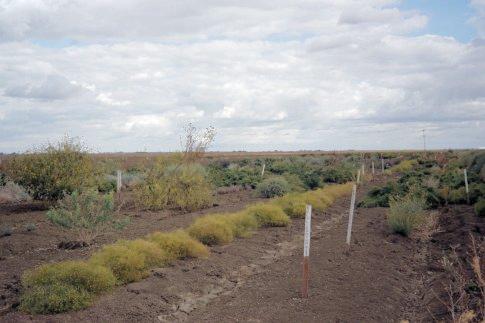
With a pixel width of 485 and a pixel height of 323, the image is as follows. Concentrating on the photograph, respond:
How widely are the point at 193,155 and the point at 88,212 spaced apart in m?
10.9

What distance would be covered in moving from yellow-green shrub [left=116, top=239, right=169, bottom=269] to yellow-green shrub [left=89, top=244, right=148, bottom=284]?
1.22 ft

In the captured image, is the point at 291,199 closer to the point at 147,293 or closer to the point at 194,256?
the point at 194,256

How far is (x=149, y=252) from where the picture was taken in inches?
481

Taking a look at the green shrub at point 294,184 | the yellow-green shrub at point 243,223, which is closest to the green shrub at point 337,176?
the green shrub at point 294,184

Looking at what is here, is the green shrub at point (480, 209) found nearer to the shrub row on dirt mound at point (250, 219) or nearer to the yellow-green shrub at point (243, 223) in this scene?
the shrub row on dirt mound at point (250, 219)

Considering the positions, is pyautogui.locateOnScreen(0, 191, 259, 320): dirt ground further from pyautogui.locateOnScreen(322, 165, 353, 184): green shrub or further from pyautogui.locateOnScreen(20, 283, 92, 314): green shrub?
pyautogui.locateOnScreen(322, 165, 353, 184): green shrub

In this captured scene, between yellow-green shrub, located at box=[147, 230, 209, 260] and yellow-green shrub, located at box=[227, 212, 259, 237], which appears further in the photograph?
yellow-green shrub, located at box=[227, 212, 259, 237]

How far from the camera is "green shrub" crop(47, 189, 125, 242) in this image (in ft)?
48.5

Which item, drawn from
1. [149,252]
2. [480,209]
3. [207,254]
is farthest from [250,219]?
[480,209]

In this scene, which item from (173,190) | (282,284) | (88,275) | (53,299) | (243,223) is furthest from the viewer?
(173,190)

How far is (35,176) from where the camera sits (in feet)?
76.1

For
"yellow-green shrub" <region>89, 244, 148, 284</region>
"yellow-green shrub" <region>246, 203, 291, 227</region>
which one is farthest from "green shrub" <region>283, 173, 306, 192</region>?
"yellow-green shrub" <region>89, 244, 148, 284</region>

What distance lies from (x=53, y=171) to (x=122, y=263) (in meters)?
13.4

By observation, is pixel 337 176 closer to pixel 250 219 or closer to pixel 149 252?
pixel 250 219
